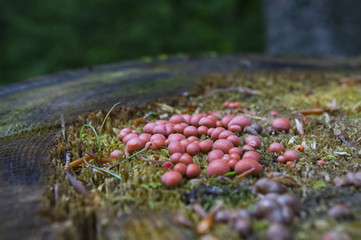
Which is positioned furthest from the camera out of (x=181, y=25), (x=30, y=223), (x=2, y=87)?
(x=181, y=25)

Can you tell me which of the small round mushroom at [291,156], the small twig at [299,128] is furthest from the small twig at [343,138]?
the small round mushroom at [291,156]

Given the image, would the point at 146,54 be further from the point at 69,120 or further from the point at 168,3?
the point at 69,120

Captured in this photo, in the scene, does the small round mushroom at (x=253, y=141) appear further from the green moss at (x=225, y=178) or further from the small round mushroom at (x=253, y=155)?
the small round mushroom at (x=253, y=155)

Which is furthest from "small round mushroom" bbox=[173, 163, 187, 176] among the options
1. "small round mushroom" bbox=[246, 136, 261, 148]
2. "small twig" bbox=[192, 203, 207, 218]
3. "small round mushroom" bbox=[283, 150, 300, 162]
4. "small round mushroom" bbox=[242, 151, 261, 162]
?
"small round mushroom" bbox=[283, 150, 300, 162]

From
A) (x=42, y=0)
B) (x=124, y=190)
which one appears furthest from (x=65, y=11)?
(x=124, y=190)

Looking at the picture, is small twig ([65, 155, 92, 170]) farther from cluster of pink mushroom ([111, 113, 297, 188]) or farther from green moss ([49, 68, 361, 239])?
cluster of pink mushroom ([111, 113, 297, 188])

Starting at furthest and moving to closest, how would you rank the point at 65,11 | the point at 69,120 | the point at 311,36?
the point at 65,11 < the point at 311,36 < the point at 69,120

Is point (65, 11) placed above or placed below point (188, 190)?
above

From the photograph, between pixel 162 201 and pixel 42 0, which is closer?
pixel 162 201
